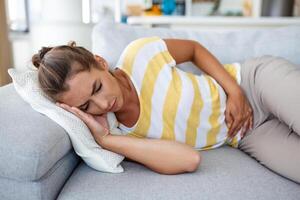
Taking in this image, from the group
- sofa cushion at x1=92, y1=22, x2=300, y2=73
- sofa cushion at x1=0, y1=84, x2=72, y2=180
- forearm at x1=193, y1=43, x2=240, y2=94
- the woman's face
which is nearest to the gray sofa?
sofa cushion at x1=0, y1=84, x2=72, y2=180

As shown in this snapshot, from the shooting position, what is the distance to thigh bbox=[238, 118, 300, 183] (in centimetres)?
98

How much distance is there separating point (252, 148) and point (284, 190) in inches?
10.8

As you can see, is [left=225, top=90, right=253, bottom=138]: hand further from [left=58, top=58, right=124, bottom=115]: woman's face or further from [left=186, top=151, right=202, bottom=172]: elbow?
[left=58, top=58, right=124, bottom=115]: woman's face

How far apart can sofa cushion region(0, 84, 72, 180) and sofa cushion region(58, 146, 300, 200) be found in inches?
4.2

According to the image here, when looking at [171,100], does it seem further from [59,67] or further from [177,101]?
[59,67]

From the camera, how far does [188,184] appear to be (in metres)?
0.91

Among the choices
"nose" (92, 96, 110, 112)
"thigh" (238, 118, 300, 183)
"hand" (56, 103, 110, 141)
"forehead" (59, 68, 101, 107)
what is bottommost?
"thigh" (238, 118, 300, 183)

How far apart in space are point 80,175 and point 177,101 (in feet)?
1.35

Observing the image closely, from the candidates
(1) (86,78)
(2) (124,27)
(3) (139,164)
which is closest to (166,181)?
(3) (139,164)

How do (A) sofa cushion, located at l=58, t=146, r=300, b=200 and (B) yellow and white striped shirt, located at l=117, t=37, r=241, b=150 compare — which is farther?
(B) yellow and white striped shirt, located at l=117, t=37, r=241, b=150

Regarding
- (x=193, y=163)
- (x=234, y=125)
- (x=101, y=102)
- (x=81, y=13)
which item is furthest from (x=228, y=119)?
(x=81, y=13)

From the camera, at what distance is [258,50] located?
1.45 m

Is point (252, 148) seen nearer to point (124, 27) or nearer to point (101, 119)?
point (101, 119)

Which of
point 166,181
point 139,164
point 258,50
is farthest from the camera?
point 258,50
